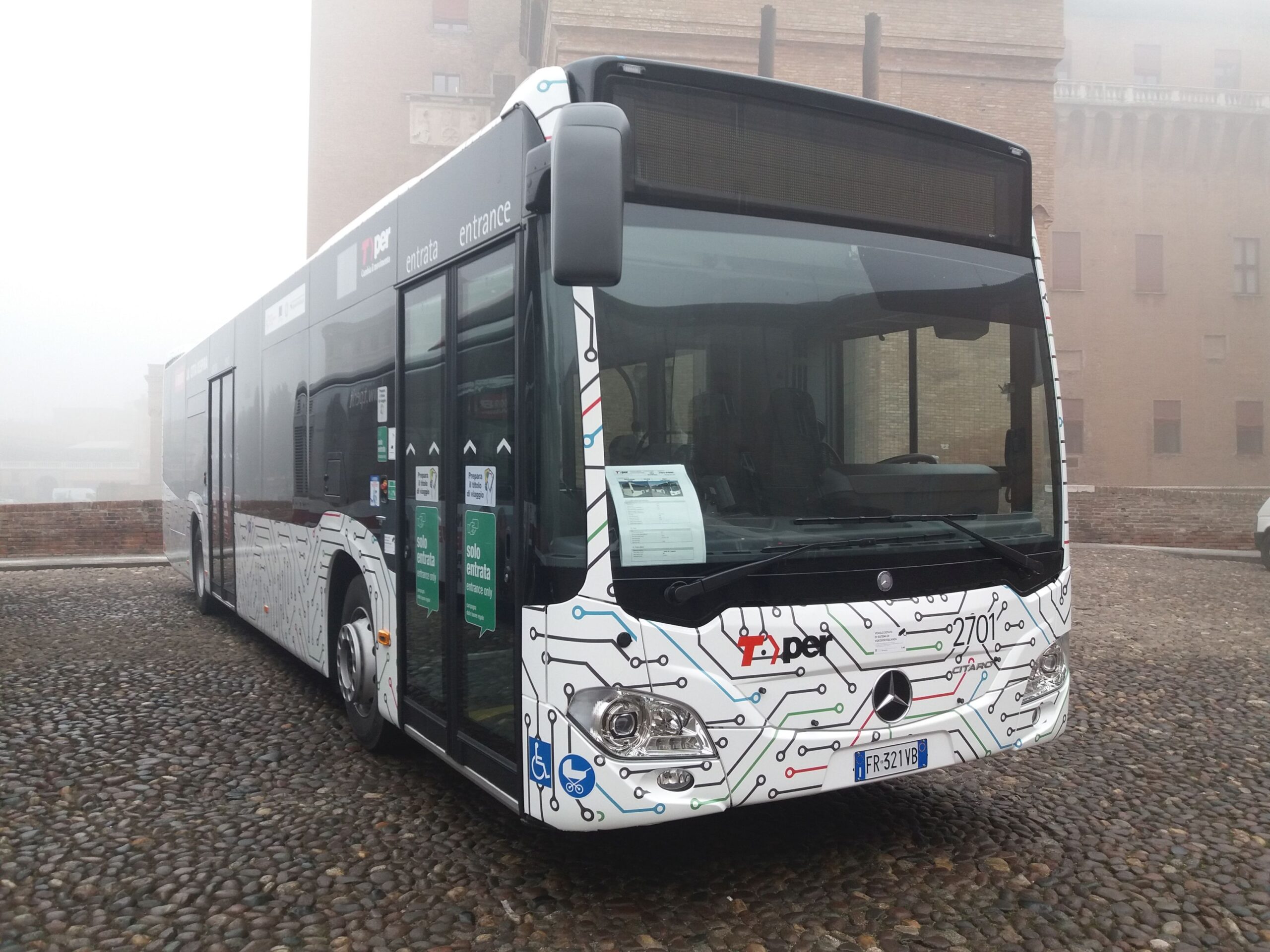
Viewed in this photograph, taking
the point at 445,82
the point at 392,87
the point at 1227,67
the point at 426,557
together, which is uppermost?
the point at 1227,67

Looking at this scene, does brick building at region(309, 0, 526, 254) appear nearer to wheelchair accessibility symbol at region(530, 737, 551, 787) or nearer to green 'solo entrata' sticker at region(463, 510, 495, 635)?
green 'solo entrata' sticker at region(463, 510, 495, 635)

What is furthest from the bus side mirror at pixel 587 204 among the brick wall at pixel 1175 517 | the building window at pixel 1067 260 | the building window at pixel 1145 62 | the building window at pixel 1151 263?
the building window at pixel 1145 62

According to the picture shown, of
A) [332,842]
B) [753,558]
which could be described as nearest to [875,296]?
[753,558]

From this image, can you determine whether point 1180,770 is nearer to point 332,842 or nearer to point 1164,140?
point 332,842

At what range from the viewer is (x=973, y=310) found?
4.36m

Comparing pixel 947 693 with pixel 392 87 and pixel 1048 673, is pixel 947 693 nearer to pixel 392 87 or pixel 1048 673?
pixel 1048 673

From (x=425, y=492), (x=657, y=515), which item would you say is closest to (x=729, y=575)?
(x=657, y=515)

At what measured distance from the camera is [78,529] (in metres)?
19.7

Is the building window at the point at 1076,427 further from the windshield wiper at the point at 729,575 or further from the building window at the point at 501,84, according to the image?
the windshield wiper at the point at 729,575

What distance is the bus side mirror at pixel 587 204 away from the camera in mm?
3275

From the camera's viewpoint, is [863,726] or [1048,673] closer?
[863,726]

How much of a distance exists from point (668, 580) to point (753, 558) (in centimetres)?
31

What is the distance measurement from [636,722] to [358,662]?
2.49 m

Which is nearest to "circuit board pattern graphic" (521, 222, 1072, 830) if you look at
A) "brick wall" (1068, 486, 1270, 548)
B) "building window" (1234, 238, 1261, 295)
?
"brick wall" (1068, 486, 1270, 548)
